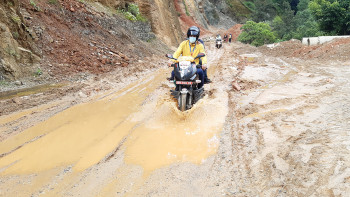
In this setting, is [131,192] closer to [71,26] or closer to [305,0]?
[71,26]

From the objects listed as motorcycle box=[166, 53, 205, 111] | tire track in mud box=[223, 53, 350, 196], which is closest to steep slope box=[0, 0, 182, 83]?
motorcycle box=[166, 53, 205, 111]

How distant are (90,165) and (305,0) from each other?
66.8 m

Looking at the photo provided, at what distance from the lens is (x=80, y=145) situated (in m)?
4.12

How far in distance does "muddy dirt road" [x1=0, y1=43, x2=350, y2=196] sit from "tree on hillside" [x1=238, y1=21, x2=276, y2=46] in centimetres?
2601

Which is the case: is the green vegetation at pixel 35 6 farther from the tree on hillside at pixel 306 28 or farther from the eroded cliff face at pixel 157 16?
the tree on hillside at pixel 306 28

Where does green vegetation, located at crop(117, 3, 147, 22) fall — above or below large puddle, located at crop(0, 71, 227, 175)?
above

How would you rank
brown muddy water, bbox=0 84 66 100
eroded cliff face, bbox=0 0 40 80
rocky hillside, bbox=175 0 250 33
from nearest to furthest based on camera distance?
brown muddy water, bbox=0 84 66 100 < eroded cliff face, bbox=0 0 40 80 < rocky hillside, bbox=175 0 250 33

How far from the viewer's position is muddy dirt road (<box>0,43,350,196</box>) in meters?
2.86

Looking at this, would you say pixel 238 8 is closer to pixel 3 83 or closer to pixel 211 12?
pixel 211 12

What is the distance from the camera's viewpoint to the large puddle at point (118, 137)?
3639 millimetres

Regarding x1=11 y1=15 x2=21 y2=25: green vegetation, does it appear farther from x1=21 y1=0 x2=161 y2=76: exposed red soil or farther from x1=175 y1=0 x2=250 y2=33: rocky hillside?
x1=175 y1=0 x2=250 y2=33: rocky hillside

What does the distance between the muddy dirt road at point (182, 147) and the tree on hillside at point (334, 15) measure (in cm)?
1698

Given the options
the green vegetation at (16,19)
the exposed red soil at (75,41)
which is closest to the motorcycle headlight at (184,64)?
the exposed red soil at (75,41)

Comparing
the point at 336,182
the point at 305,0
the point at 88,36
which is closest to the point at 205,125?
the point at 336,182
